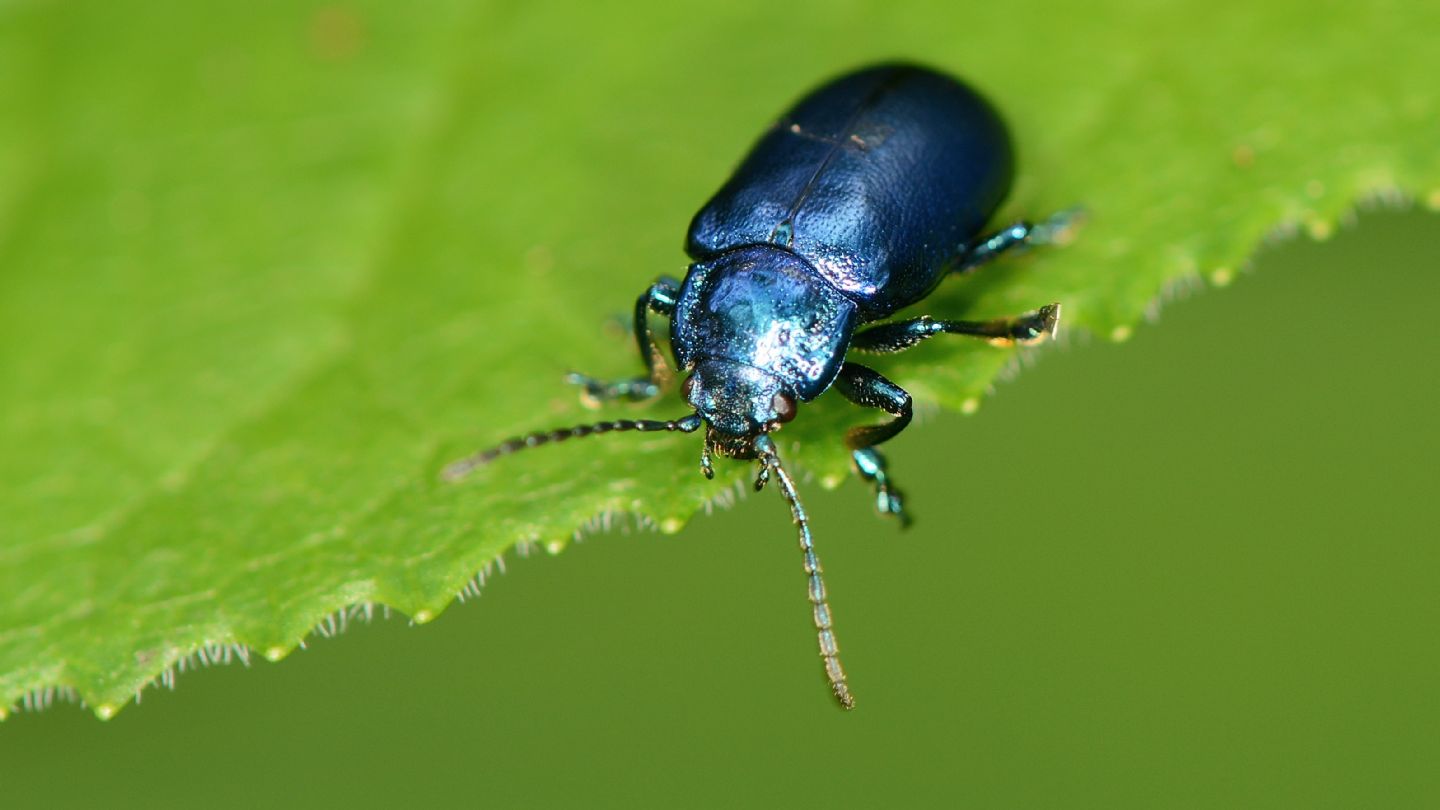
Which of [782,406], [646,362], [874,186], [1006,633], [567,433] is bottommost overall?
[1006,633]

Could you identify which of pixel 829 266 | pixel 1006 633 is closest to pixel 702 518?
pixel 1006 633

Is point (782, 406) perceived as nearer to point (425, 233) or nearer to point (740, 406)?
point (740, 406)

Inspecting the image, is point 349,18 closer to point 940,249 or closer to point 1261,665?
point 940,249

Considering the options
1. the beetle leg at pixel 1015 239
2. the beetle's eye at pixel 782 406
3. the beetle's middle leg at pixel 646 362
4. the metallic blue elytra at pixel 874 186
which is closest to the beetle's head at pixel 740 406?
the beetle's eye at pixel 782 406

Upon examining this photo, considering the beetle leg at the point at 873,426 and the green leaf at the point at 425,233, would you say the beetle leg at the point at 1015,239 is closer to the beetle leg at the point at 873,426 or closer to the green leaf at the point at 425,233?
the green leaf at the point at 425,233

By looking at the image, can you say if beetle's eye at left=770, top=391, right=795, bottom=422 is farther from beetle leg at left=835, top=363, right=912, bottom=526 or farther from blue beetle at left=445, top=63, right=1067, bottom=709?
beetle leg at left=835, top=363, right=912, bottom=526

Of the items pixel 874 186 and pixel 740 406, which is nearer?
pixel 740 406

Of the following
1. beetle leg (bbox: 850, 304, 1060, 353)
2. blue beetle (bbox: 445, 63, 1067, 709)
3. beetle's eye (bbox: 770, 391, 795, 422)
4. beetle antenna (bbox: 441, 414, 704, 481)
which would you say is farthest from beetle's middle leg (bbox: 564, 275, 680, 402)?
beetle leg (bbox: 850, 304, 1060, 353)
